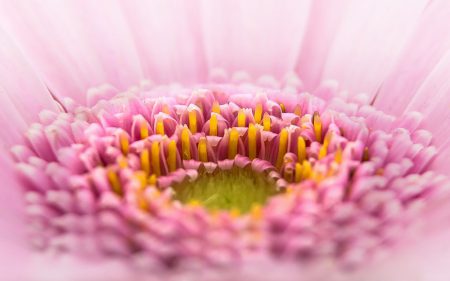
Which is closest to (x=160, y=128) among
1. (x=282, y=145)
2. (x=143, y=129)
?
(x=143, y=129)

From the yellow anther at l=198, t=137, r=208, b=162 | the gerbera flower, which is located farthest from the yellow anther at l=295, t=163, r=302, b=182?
the yellow anther at l=198, t=137, r=208, b=162

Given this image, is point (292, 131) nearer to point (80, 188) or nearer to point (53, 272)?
point (80, 188)

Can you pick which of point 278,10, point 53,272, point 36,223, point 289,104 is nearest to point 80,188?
point 36,223

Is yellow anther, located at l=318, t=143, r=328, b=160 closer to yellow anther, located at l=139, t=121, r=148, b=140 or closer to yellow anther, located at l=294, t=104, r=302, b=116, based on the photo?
yellow anther, located at l=294, t=104, r=302, b=116

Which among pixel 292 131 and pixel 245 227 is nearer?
pixel 245 227

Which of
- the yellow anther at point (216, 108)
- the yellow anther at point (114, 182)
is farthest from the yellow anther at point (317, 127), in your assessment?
the yellow anther at point (114, 182)

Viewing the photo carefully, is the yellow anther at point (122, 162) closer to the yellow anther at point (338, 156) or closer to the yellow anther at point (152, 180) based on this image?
the yellow anther at point (152, 180)

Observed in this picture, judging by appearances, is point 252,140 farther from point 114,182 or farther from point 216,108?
point 114,182

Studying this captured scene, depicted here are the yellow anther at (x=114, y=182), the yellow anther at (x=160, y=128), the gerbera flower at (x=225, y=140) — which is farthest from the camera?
the yellow anther at (x=160, y=128)
